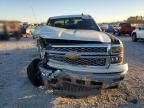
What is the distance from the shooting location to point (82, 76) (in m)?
5.62

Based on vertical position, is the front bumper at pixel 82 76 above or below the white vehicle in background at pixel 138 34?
above

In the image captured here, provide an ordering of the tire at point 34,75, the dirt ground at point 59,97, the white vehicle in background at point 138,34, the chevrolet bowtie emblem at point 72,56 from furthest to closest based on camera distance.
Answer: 1. the white vehicle in background at point 138,34
2. the tire at point 34,75
3. the dirt ground at point 59,97
4. the chevrolet bowtie emblem at point 72,56

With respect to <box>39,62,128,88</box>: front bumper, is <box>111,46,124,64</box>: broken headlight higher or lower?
higher

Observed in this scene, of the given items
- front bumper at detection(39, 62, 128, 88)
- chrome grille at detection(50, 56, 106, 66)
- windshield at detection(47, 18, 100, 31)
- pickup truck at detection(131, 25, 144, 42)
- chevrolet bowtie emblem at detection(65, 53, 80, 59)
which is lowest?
Answer: pickup truck at detection(131, 25, 144, 42)

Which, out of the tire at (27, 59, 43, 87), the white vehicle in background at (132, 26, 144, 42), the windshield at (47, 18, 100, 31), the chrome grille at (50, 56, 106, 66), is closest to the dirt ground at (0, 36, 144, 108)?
the tire at (27, 59, 43, 87)

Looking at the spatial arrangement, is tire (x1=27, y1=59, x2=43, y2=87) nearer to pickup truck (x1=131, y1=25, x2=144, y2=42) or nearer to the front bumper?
the front bumper

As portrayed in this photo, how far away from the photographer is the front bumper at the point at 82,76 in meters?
5.63

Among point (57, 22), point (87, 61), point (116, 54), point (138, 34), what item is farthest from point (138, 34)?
point (87, 61)

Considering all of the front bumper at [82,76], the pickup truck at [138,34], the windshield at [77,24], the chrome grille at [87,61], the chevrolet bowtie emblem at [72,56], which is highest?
the windshield at [77,24]

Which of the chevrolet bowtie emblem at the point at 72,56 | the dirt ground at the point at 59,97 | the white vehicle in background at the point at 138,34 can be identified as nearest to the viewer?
the chevrolet bowtie emblem at the point at 72,56

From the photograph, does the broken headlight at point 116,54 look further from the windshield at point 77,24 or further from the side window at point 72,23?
the side window at point 72,23

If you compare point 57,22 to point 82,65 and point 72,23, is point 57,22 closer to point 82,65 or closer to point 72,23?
point 72,23

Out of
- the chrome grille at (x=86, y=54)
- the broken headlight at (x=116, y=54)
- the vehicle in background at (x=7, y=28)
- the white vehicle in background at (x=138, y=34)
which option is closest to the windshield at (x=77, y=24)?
the vehicle in background at (x=7, y=28)

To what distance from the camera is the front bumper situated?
5633 millimetres
